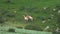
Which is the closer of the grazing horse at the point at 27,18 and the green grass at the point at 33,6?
the green grass at the point at 33,6

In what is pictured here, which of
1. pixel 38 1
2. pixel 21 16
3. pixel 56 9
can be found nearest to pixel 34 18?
pixel 21 16

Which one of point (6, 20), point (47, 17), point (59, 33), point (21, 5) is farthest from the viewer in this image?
point (21, 5)

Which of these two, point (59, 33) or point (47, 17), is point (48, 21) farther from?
point (59, 33)

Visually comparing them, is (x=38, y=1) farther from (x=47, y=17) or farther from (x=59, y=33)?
(x=59, y=33)

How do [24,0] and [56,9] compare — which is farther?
[24,0]

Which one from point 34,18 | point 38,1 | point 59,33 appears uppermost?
point 38,1

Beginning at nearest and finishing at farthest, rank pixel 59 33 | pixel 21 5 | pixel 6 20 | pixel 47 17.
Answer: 1. pixel 59 33
2. pixel 6 20
3. pixel 47 17
4. pixel 21 5

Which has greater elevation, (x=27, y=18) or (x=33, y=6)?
(x=33, y=6)

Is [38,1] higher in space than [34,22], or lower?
higher

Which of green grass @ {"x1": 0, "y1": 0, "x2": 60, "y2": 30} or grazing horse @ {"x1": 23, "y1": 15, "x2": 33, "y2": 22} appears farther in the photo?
grazing horse @ {"x1": 23, "y1": 15, "x2": 33, "y2": 22}

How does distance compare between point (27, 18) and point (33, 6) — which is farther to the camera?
point (33, 6)
